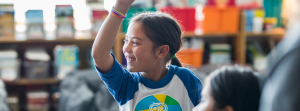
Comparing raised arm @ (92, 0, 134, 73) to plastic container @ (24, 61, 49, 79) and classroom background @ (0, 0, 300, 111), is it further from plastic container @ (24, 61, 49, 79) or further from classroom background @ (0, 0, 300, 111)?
plastic container @ (24, 61, 49, 79)

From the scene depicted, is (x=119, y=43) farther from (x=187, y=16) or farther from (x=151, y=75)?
(x=151, y=75)

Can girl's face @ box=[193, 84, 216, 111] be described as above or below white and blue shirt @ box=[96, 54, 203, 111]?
above

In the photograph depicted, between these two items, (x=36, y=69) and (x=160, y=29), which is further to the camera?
(x=36, y=69)

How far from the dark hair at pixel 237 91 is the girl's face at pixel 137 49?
29cm

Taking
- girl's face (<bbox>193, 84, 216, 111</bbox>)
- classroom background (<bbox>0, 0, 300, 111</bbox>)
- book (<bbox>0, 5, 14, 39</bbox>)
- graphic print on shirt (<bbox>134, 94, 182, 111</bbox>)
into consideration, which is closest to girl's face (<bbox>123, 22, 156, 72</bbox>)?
graphic print on shirt (<bbox>134, 94, 182, 111</bbox>)

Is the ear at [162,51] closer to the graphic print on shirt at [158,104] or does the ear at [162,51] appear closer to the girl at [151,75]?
the girl at [151,75]

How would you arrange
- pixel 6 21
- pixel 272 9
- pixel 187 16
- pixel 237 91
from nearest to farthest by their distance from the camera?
pixel 237 91, pixel 6 21, pixel 187 16, pixel 272 9

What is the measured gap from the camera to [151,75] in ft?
2.85

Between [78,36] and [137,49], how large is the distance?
1814 millimetres

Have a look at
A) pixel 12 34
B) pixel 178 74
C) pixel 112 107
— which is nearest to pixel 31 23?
pixel 12 34

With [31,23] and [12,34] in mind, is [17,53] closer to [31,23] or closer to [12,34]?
[12,34]

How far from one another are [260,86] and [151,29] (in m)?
0.38

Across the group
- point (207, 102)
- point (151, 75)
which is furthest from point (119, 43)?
point (207, 102)

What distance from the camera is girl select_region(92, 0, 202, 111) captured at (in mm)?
794
